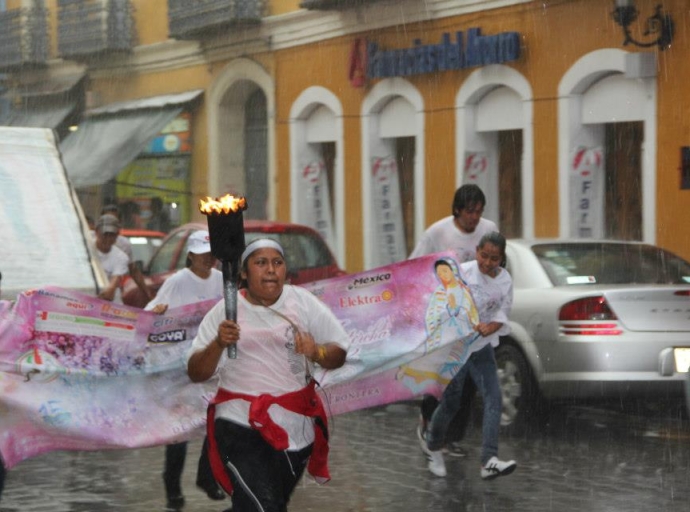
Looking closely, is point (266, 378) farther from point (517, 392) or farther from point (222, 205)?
point (517, 392)

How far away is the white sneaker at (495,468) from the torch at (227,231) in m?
3.67

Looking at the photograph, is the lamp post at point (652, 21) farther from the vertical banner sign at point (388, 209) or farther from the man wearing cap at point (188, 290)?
the man wearing cap at point (188, 290)

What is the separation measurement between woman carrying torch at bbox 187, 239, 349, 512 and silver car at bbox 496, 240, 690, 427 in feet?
16.7

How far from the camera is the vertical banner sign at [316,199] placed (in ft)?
86.6

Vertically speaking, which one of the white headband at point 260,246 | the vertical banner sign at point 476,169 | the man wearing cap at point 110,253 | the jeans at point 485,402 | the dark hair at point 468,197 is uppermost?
the vertical banner sign at point 476,169

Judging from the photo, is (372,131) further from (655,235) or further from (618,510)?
(618,510)

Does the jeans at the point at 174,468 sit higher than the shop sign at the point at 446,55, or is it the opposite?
the shop sign at the point at 446,55

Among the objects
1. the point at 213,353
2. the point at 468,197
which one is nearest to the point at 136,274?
the point at 468,197

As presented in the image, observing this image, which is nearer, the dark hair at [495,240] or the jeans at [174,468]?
the jeans at [174,468]

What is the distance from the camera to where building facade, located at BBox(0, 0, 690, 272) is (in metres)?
19.1

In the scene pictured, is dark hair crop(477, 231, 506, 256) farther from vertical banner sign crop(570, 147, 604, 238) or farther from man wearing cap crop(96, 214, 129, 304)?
vertical banner sign crop(570, 147, 604, 238)

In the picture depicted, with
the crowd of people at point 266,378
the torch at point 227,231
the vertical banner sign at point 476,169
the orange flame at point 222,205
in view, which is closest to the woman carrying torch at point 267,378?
the crowd of people at point 266,378

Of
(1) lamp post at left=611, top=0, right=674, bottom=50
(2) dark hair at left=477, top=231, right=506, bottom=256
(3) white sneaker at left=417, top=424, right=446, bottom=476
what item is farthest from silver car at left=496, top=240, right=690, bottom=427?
(1) lamp post at left=611, top=0, right=674, bottom=50

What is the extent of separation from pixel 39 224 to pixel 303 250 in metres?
4.48
